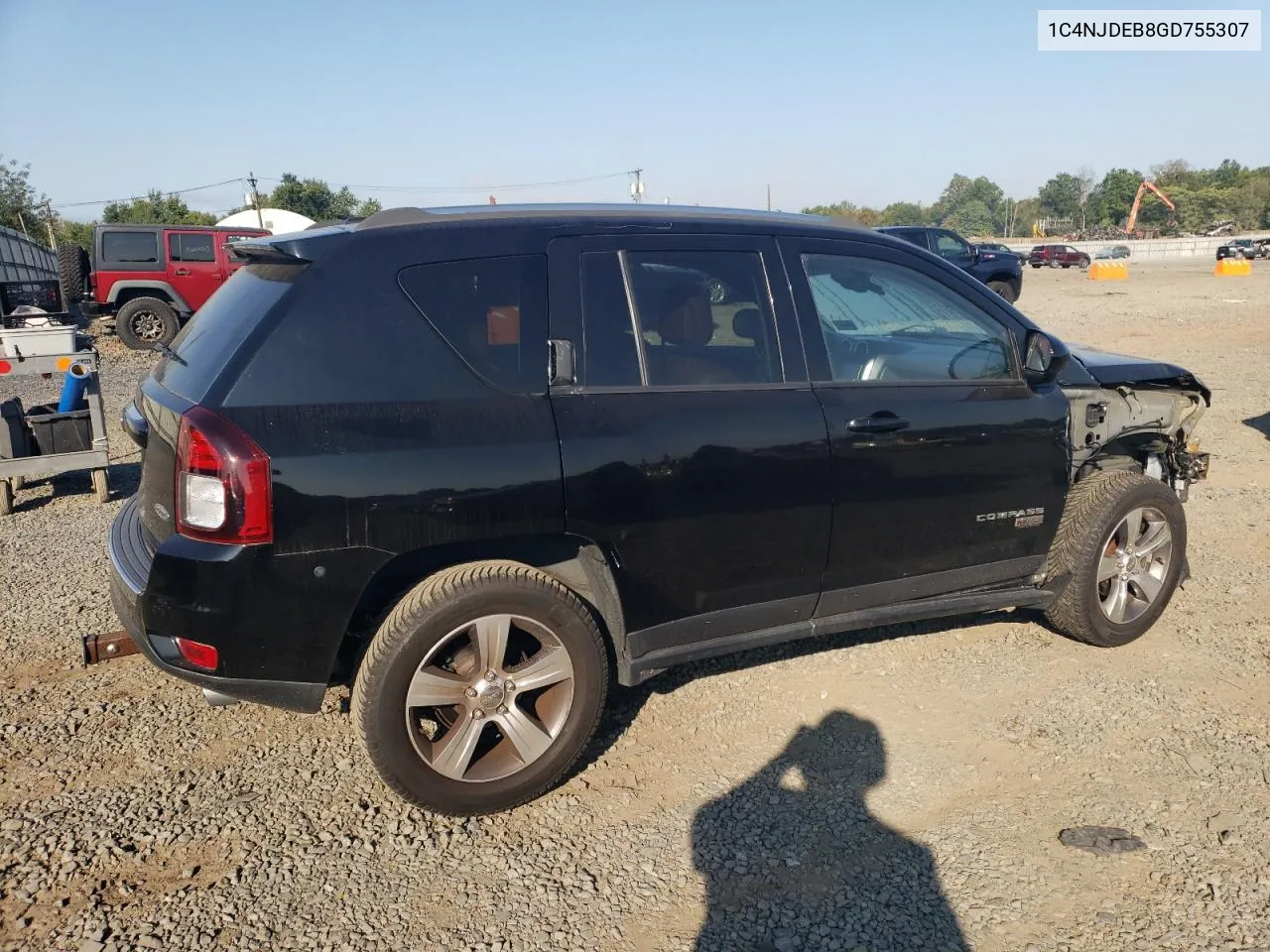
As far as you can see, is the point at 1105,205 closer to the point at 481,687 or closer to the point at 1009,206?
the point at 1009,206

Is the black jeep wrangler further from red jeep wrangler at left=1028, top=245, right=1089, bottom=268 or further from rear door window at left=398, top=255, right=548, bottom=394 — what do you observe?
red jeep wrangler at left=1028, top=245, right=1089, bottom=268

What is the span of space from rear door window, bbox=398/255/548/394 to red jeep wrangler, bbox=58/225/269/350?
1437 cm

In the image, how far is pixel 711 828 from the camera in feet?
10.3

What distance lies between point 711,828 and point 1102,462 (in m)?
2.76

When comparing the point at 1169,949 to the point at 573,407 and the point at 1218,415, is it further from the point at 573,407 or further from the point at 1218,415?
the point at 1218,415

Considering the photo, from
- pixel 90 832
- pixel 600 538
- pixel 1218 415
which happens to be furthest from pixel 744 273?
pixel 1218 415

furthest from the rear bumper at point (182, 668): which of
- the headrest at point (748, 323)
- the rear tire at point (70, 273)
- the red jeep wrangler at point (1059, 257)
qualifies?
the red jeep wrangler at point (1059, 257)

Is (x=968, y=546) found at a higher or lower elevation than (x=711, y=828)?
higher

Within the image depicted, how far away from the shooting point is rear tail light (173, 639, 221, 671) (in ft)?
9.50

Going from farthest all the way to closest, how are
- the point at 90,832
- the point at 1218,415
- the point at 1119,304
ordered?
the point at 1119,304 < the point at 1218,415 < the point at 90,832

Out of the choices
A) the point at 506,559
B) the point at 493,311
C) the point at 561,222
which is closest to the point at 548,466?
the point at 506,559

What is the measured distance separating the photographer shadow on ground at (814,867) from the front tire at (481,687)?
1.94ft

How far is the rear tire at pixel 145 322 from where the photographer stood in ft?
52.7

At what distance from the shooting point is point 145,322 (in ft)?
53.6
